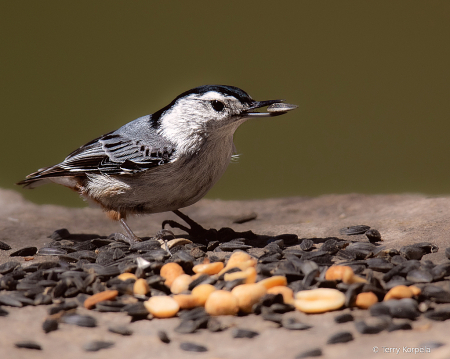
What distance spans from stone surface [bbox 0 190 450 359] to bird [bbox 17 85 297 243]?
647mm

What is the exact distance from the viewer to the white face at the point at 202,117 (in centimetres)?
309

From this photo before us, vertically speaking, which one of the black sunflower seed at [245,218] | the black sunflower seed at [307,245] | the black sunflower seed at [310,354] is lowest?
the black sunflower seed at [310,354]

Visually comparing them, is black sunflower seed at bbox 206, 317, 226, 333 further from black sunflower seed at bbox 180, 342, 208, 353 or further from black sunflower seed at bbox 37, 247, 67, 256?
black sunflower seed at bbox 37, 247, 67, 256

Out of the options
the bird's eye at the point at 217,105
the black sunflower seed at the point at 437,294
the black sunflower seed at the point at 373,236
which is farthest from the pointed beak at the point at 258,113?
the black sunflower seed at the point at 437,294

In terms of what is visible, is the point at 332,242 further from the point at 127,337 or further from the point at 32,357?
the point at 32,357

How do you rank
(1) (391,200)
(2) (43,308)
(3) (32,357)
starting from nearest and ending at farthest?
(3) (32,357), (2) (43,308), (1) (391,200)

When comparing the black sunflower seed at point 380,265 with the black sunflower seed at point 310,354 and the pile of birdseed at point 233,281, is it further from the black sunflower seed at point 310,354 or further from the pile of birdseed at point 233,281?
the black sunflower seed at point 310,354

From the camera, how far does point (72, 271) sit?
2.76m

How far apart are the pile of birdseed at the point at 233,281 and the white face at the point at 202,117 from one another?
27.4 inches

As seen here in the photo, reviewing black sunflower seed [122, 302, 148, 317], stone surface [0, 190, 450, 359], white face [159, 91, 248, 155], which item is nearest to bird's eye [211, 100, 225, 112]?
white face [159, 91, 248, 155]

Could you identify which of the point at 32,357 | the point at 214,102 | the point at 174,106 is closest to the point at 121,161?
the point at 174,106

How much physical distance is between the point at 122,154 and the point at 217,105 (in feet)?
2.48

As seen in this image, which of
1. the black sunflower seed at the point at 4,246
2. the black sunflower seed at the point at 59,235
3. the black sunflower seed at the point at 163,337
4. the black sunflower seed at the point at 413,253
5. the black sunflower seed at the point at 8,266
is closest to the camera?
the black sunflower seed at the point at 163,337

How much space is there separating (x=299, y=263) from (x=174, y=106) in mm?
1336
